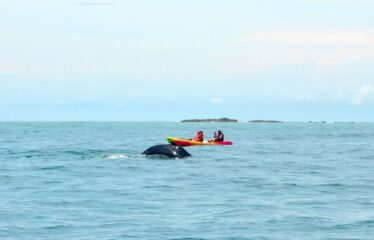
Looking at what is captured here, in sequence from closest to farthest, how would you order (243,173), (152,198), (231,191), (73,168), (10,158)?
1. (152,198)
2. (231,191)
3. (243,173)
4. (73,168)
5. (10,158)

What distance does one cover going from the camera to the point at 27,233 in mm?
18688

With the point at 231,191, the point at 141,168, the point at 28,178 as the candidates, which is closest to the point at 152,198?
the point at 231,191

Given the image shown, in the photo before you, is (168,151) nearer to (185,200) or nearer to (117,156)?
(117,156)

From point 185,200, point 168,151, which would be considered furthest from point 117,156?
point 185,200

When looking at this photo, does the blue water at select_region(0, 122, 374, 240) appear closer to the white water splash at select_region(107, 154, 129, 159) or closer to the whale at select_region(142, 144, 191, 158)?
the whale at select_region(142, 144, 191, 158)

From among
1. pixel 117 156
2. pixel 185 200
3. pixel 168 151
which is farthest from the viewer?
pixel 117 156

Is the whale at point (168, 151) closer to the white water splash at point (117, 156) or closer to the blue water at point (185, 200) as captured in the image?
the blue water at point (185, 200)

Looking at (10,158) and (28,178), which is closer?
(28,178)

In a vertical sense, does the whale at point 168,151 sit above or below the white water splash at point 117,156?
above

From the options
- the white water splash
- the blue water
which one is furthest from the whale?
the white water splash

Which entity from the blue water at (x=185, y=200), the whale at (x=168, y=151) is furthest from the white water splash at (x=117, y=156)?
the blue water at (x=185, y=200)

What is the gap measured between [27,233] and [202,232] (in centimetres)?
A: 449

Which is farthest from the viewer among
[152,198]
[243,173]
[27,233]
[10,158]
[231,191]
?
[10,158]

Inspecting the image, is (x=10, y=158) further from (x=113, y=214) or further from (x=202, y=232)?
(x=202, y=232)
